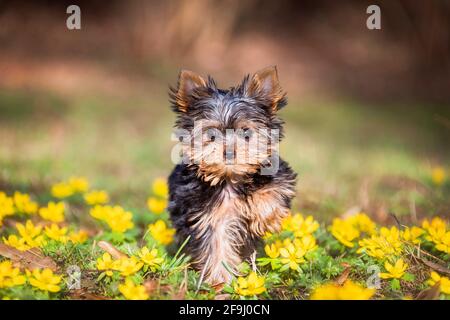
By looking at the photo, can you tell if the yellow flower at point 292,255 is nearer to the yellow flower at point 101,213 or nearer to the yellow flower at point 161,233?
the yellow flower at point 161,233

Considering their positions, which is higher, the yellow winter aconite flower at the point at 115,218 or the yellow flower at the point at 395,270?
the yellow winter aconite flower at the point at 115,218

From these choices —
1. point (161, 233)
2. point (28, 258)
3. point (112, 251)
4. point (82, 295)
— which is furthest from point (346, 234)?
point (28, 258)

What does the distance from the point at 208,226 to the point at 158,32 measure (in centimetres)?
1020

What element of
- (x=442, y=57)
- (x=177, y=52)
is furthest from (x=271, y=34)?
(x=442, y=57)

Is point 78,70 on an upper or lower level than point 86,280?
upper

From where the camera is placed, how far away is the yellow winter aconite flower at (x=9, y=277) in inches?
152

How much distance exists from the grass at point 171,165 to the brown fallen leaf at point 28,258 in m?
0.15

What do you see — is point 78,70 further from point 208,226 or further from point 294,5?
point 208,226

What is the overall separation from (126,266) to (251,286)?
83 centimetres

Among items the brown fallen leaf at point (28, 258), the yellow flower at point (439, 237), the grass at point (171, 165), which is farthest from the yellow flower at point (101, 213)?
the yellow flower at point (439, 237)

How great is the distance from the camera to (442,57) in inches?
553

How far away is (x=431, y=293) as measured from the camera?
3.89m

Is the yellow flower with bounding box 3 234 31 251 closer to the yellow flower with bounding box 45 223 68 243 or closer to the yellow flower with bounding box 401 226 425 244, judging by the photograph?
the yellow flower with bounding box 45 223 68 243

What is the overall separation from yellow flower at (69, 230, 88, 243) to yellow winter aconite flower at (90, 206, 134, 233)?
8.6 inches
